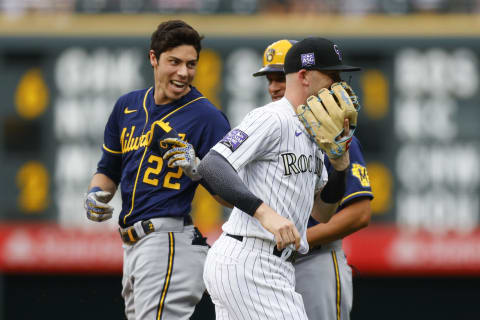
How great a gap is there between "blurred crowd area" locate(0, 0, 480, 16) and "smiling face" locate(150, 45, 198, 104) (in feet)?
20.2

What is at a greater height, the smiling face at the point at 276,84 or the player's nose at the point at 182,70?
the player's nose at the point at 182,70

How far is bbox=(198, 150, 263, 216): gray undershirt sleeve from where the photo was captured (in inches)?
136

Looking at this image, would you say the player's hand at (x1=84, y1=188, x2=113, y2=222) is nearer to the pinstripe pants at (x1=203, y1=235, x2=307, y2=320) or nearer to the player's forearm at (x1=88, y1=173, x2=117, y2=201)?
the player's forearm at (x1=88, y1=173, x2=117, y2=201)

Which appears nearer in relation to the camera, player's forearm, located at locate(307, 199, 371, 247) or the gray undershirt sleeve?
the gray undershirt sleeve

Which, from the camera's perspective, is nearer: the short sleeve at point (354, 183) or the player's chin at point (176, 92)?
the player's chin at point (176, 92)

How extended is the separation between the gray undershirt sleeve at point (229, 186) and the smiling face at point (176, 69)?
34.4 inches

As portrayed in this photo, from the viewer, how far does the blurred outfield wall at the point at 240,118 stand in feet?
32.4

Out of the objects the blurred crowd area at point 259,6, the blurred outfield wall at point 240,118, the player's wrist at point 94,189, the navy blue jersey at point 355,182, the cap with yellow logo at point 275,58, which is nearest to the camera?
the player's wrist at point 94,189

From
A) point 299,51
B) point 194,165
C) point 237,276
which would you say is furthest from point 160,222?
point 299,51

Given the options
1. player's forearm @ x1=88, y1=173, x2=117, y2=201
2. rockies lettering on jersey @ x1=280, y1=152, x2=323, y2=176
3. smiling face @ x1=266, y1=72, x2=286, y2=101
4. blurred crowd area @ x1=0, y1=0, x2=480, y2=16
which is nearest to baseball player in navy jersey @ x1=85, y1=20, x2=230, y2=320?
player's forearm @ x1=88, y1=173, x2=117, y2=201

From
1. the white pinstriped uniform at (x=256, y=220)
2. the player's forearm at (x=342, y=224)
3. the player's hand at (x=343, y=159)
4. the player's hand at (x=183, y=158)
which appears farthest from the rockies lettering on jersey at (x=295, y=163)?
the player's forearm at (x=342, y=224)

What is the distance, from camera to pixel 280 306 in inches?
140

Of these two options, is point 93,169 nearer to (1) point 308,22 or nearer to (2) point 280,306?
(1) point 308,22

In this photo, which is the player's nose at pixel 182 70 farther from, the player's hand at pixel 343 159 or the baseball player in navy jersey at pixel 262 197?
the player's hand at pixel 343 159
